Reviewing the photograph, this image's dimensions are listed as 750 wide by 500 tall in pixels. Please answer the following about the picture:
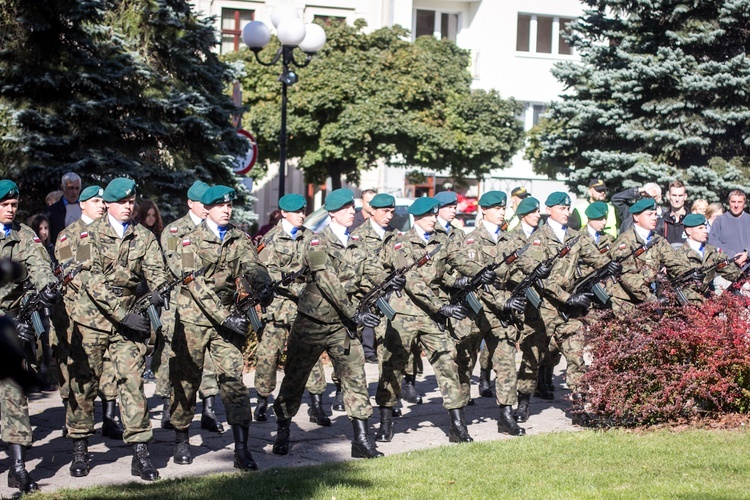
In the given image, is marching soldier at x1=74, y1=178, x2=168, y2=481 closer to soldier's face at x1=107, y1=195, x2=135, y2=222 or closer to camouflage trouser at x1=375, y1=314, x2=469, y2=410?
soldier's face at x1=107, y1=195, x2=135, y2=222

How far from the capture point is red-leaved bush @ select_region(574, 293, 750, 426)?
31.1ft

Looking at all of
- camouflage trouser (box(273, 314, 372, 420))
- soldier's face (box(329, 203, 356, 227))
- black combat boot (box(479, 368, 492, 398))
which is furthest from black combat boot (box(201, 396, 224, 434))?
black combat boot (box(479, 368, 492, 398))

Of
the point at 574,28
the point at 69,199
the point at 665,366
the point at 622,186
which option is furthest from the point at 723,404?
the point at 574,28

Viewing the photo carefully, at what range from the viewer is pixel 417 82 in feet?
117

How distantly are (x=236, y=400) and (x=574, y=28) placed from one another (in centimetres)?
1521

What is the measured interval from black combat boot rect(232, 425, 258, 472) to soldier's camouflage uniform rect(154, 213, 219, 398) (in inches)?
36.3

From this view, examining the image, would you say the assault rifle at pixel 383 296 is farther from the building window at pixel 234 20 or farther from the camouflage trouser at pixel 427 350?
the building window at pixel 234 20

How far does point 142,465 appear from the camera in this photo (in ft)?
26.8

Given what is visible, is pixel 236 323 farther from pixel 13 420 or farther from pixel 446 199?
pixel 446 199

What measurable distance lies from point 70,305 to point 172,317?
1.94 m

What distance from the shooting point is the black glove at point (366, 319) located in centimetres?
873

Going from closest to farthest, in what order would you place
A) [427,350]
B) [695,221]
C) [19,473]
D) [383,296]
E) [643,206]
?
[19,473] → [383,296] → [427,350] → [643,206] → [695,221]

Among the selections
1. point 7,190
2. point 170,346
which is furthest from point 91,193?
point 170,346

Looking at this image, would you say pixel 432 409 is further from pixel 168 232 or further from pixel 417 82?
pixel 417 82
